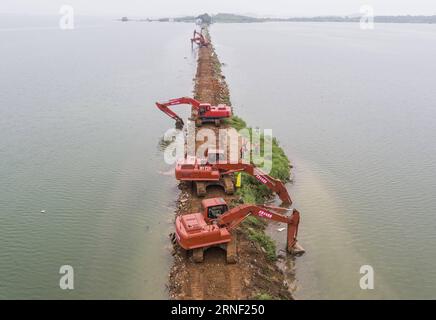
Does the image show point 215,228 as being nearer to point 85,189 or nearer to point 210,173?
point 210,173

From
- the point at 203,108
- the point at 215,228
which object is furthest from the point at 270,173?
the point at 203,108

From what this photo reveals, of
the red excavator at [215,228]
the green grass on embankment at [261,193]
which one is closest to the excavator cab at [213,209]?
the red excavator at [215,228]

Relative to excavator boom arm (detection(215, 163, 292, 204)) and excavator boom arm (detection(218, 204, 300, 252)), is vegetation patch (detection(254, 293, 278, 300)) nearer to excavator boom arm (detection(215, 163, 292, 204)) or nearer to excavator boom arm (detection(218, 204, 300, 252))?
excavator boom arm (detection(218, 204, 300, 252))

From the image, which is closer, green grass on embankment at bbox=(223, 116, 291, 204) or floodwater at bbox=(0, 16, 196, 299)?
floodwater at bbox=(0, 16, 196, 299)

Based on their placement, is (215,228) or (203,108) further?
(203,108)

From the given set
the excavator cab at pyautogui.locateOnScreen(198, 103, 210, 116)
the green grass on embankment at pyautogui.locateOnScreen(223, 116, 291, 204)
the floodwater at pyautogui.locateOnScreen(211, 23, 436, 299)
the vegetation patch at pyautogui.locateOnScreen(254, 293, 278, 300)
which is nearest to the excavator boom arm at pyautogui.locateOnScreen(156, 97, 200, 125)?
the excavator cab at pyautogui.locateOnScreen(198, 103, 210, 116)

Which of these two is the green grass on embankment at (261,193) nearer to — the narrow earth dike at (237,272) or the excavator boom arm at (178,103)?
the narrow earth dike at (237,272)
